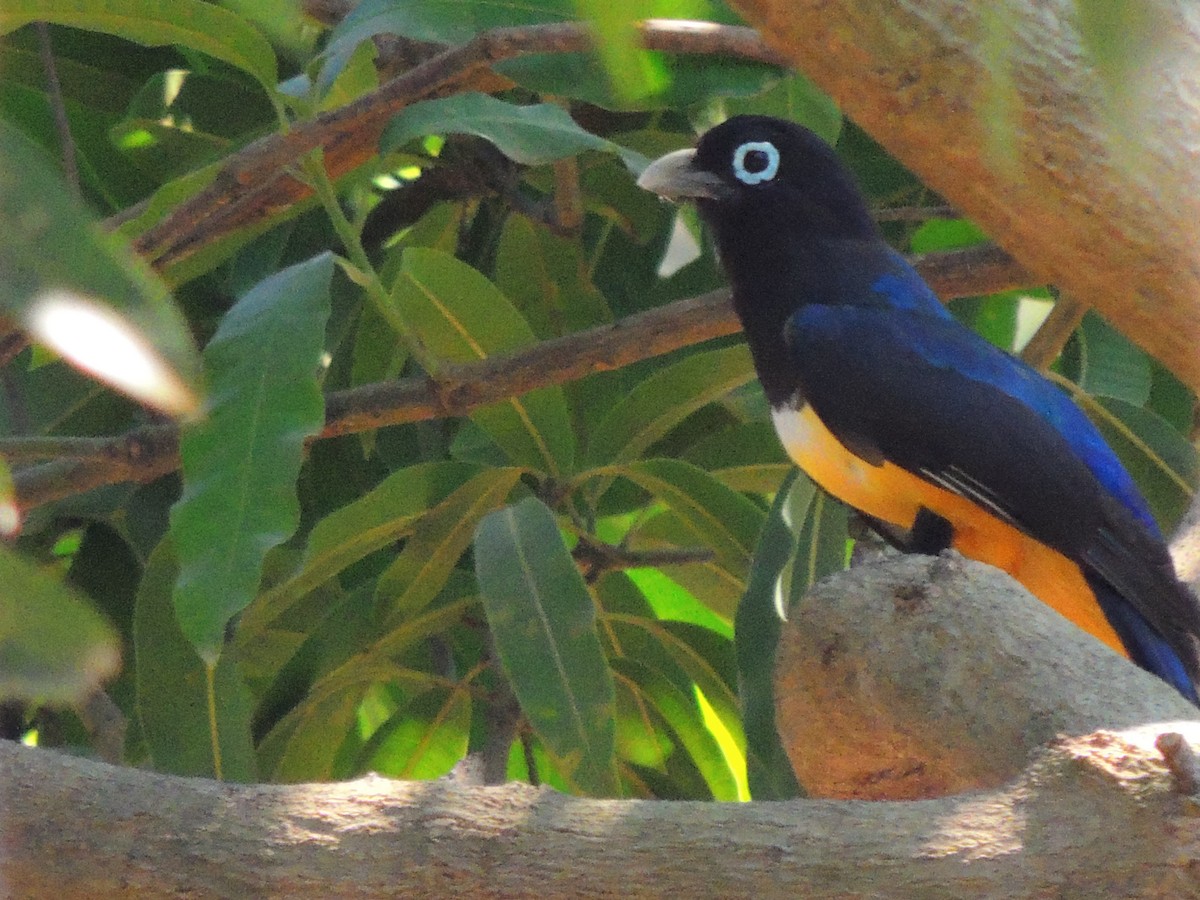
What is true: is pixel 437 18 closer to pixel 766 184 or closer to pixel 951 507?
pixel 766 184

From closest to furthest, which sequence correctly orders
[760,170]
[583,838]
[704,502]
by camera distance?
1. [583,838]
2. [704,502]
3. [760,170]

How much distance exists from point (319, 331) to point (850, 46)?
75 cm

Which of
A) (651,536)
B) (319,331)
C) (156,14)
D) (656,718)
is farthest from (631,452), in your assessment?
(156,14)

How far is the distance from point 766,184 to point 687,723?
3.38 feet

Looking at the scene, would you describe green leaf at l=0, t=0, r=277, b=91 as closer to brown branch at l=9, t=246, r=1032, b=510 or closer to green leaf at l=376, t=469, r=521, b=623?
brown branch at l=9, t=246, r=1032, b=510

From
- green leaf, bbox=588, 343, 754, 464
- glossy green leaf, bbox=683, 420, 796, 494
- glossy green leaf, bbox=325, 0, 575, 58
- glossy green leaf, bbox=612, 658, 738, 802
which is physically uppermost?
glossy green leaf, bbox=325, 0, 575, 58

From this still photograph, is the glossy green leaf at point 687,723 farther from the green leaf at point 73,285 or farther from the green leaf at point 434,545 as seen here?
the green leaf at point 73,285

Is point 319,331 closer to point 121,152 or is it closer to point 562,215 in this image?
point 562,215

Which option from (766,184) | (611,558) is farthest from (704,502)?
(766,184)

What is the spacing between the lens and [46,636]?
1.11ft

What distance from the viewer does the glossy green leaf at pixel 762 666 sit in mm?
2068

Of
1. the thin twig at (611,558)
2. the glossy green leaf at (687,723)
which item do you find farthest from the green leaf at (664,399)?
the glossy green leaf at (687,723)

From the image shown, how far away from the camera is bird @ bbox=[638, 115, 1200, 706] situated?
2.13 m

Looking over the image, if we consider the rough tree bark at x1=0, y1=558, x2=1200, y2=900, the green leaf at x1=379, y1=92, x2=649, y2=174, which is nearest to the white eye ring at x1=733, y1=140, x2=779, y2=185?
the green leaf at x1=379, y1=92, x2=649, y2=174
